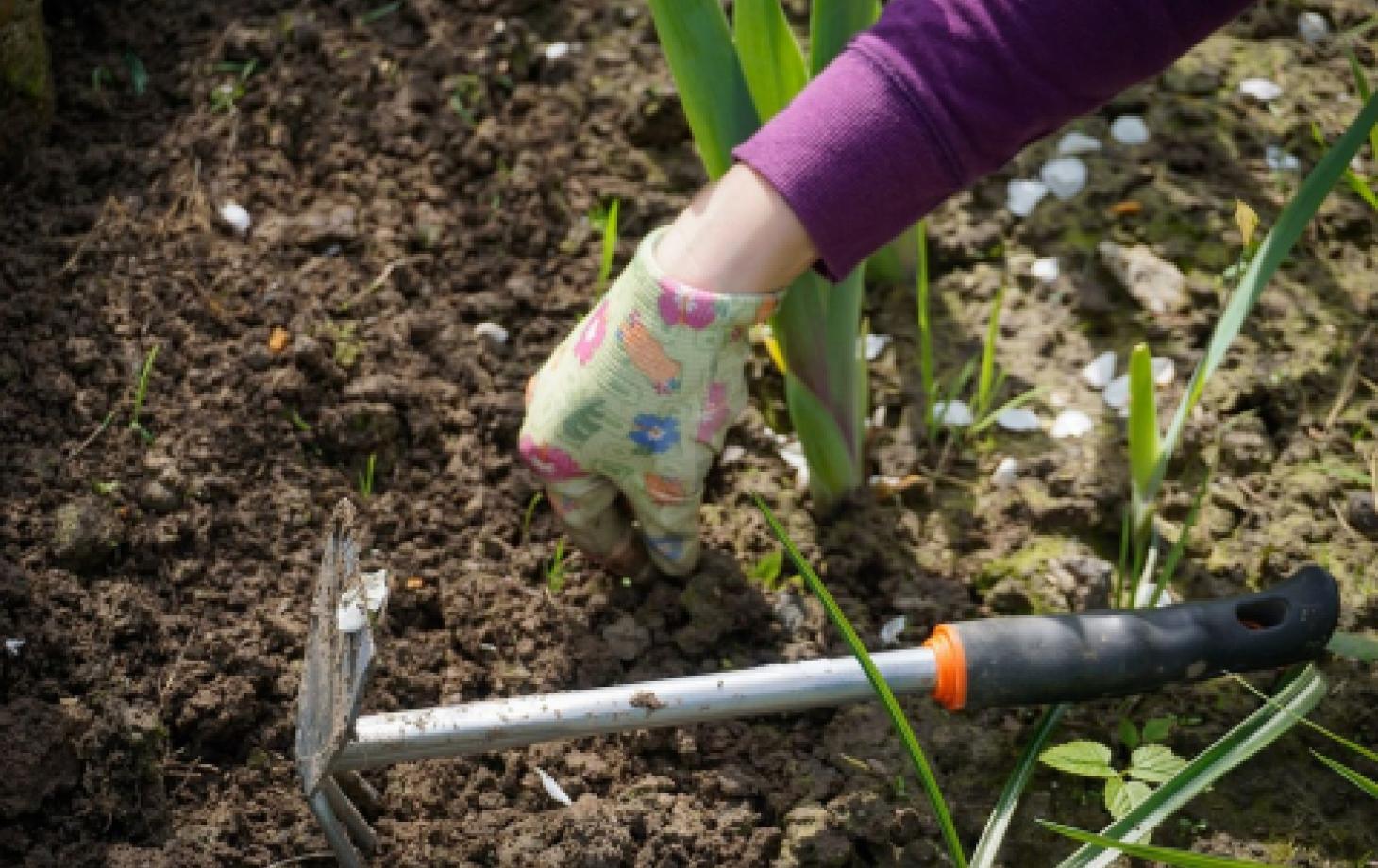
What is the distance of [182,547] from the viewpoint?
1.61 metres

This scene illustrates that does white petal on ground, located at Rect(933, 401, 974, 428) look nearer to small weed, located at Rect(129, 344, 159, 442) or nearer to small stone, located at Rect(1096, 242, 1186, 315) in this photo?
small stone, located at Rect(1096, 242, 1186, 315)

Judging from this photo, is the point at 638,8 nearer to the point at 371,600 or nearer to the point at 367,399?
the point at 367,399

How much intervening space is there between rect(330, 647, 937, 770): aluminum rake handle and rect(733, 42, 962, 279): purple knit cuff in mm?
395

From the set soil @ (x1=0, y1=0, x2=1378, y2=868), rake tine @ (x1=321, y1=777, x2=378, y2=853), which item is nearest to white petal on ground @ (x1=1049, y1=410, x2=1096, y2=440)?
soil @ (x1=0, y1=0, x2=1378, y2=868)

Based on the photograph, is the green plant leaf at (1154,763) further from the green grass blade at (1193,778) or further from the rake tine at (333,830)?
the rake tine at (333,830)

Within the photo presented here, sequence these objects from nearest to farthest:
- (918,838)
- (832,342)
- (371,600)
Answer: (371,600), (918,838), (832,342)

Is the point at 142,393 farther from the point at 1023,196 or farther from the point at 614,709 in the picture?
the point at 1023,196

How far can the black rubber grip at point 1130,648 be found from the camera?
1.43 meters

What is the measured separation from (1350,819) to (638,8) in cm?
145

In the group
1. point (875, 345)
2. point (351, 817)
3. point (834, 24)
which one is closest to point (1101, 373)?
point (875, 345)

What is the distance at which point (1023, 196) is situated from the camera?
2012 millimetres

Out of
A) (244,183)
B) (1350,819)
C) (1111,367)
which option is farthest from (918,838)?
(244,183)

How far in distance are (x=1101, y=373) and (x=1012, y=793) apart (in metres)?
0.64

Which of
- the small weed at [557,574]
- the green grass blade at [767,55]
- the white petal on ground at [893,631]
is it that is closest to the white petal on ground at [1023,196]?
the green grass blade at [767,55]
